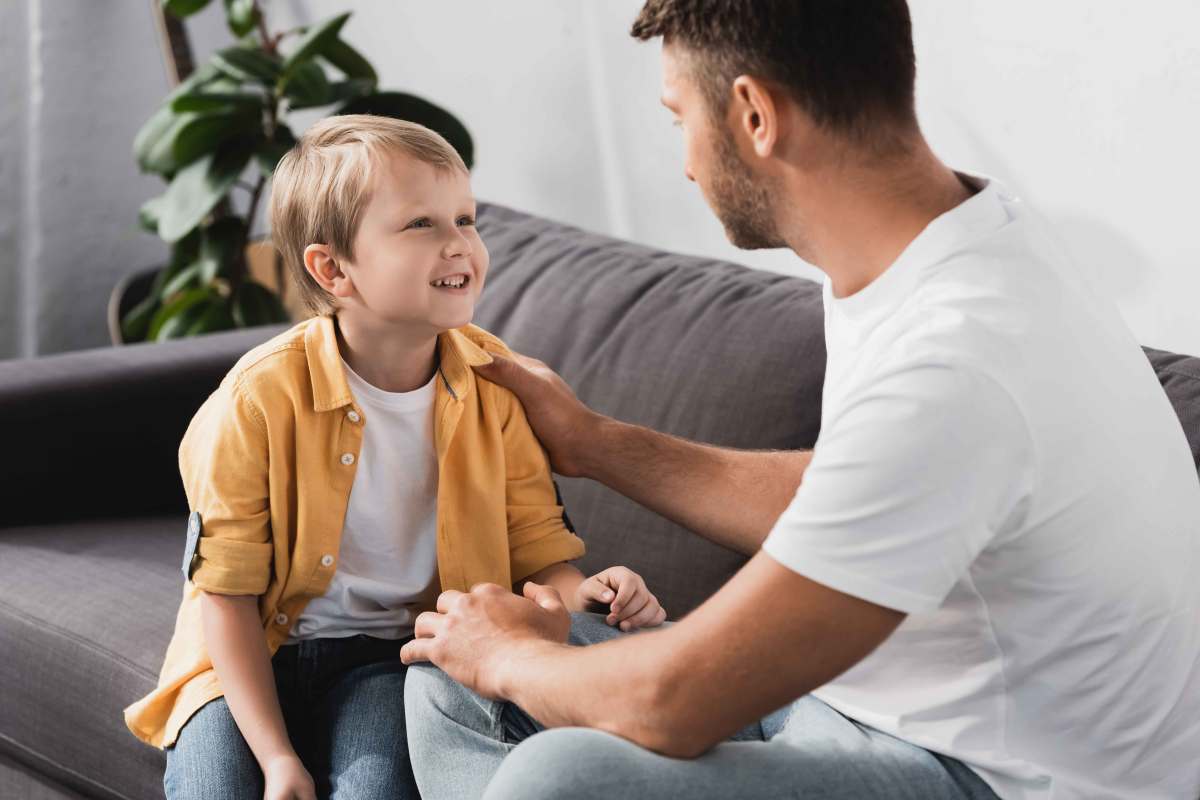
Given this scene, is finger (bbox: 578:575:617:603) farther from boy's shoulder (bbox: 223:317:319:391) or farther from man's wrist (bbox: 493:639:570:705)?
boy's shoulder (bbox: 223:317:319:391)

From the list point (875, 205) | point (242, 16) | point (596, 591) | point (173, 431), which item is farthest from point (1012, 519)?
point (242, 16)

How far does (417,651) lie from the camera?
4.42ft

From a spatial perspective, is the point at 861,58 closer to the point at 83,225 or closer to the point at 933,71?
the point at 933,71

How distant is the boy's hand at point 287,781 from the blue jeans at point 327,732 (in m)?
0.03

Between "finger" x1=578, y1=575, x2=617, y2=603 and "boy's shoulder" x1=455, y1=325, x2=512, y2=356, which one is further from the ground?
"boy's shoulder" x1=455, y1=325, x2=512, y2=356

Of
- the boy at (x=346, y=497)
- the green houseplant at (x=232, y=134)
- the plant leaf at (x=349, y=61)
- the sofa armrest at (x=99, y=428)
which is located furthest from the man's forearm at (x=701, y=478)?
the plant leaf at (x=349, y=61)

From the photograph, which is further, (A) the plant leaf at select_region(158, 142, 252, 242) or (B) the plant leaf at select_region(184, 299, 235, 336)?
(B) the plant leaf at select_region(184, 299, 235, 336)

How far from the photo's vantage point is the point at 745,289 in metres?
1.85

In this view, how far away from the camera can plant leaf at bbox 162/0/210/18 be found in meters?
3.00

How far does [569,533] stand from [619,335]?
15.2 inches

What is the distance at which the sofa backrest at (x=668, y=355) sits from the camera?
1700 millimetres

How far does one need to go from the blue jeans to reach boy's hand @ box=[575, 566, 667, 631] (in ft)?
0.73

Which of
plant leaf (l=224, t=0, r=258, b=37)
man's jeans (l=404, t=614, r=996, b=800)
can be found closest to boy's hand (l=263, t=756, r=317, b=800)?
man's jeans (l=404, t=614, r=996, b=800)

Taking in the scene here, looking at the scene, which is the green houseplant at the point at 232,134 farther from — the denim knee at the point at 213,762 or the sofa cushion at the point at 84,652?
the denim knee at the point at 213,762
